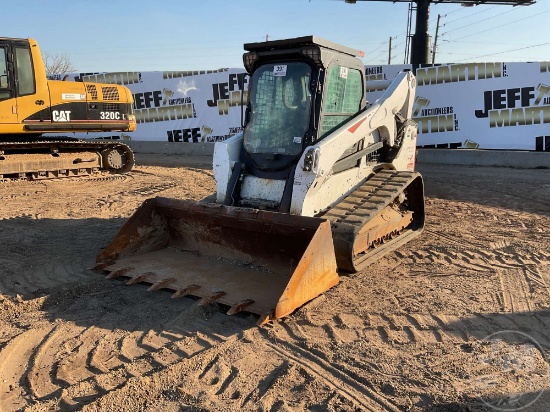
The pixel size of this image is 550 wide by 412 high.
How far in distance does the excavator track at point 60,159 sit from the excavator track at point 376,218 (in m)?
8.03

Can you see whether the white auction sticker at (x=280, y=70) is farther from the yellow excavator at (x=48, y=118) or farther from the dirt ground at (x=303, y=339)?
the yellow excavator at (x=48, y=118)

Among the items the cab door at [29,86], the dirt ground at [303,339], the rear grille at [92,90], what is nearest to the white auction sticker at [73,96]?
the rear grille at [92,90]

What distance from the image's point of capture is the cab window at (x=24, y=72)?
9884mm

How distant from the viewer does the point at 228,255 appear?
5270 mm

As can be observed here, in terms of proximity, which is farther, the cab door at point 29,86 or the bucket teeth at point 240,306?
the cab door at point 29,86

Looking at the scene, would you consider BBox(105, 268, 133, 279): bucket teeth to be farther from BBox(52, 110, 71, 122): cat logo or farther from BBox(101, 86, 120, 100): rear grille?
BBox(101, 86, 120, 100): rear grille

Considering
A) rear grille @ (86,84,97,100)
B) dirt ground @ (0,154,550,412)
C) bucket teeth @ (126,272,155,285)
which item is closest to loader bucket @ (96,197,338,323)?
bucket teeth @ (126,272,155,285)

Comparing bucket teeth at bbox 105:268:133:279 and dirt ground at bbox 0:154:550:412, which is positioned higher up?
bucket teeth at bbox 105:268:133:279

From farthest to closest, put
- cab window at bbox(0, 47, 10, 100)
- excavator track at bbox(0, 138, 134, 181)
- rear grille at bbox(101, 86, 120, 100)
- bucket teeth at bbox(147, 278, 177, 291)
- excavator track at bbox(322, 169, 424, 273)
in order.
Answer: rear grille at bbox(101, 86, 120, 100), excavator track at bbox(0, 138, 134, 181), cab window at bbox(0, 47, 10, 100), excavator track at bbox(322, 169, 424, 273), bucket teeth at bbox(147, 278, 177, 291)

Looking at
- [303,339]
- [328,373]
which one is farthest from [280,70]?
[328,373]

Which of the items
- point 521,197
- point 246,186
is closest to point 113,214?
point 246,186

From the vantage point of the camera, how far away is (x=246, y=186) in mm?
5574

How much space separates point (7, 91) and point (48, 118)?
37.9 inches

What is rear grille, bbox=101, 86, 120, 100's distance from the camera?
11.6 metres
